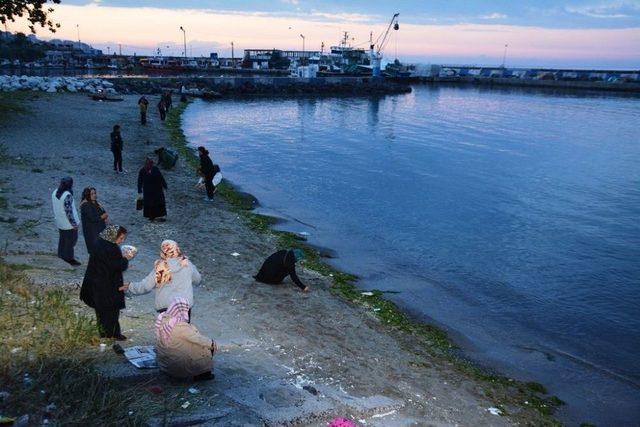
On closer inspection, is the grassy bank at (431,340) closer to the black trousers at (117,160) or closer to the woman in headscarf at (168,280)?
the woman in headscarf at (168,280)

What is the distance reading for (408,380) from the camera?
803cm

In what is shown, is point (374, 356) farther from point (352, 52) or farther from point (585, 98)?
point (352, 52)

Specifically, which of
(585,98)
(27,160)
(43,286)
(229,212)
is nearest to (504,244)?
(229,212)

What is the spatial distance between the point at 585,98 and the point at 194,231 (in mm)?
105237

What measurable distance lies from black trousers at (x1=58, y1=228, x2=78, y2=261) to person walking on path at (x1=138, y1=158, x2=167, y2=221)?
388cm

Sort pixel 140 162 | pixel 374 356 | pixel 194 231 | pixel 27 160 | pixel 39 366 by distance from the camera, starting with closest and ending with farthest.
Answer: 1. pixel 39 366
2. pixel 374 356
3. pixel 194 231
4. pixel 27 160
5. pixel 140 162

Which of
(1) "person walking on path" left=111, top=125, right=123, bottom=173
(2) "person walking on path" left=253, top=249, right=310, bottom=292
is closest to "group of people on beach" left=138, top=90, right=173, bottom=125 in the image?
(1) "person walking on path" left=111, top=125, right=123, bottom=173

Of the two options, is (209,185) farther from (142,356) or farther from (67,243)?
(142,356)

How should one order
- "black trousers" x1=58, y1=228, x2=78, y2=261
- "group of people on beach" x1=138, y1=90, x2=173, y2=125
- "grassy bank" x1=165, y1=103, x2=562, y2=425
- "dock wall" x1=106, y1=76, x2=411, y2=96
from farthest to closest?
1. "dock wall" x1=106, y1=76, x2=411, y2=96
2. "group of people on beach" x1=138, y1=90, x2=173, y2=125
3. "black trousers" x1=58, y1=228, x2=78, y2=261
4. "grassy bank" x1=165, y1=103, x2=562, y2=425

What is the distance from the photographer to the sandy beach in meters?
6.35

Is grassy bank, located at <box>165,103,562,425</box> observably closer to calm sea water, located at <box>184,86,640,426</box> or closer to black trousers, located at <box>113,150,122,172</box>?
calm sea water, located at <box>184,86,640,426</box>

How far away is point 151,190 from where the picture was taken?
13727 millimetres

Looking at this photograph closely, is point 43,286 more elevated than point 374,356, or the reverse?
point 43,286

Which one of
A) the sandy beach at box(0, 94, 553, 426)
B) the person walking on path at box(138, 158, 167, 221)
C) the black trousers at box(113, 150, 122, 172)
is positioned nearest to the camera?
the sandy beach at box(0, 94, 553, 426)
